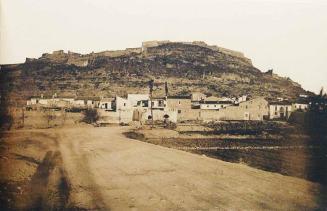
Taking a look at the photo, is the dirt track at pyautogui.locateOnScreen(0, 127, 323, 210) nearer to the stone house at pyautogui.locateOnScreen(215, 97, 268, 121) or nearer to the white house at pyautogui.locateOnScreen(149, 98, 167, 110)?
the white house at pyautogui.locateOnScreen(149, 98, 167, 110)

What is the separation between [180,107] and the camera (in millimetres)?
31578

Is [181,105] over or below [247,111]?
over

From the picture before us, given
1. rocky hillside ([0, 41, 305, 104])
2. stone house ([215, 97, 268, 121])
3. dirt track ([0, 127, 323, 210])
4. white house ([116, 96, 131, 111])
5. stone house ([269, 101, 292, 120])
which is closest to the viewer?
dirt track ([0, 127, 323, 210])

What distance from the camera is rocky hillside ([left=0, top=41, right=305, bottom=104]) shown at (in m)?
32.5

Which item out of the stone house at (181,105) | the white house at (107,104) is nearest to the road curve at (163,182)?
the white house at (107,104)

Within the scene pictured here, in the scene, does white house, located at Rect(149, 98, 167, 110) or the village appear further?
white house, located at Rect(149, 98, 167, 110)

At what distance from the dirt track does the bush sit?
159 inches

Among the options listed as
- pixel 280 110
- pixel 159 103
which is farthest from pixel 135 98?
pixel 280 110

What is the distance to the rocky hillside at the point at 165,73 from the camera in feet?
107

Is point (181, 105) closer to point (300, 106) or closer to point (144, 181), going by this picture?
point (300, 106)

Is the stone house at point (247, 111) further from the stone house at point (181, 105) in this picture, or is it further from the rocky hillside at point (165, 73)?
the stone house at point (181, 105)

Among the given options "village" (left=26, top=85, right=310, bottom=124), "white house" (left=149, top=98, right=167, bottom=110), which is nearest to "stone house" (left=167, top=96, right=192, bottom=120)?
"village" (left=26, top=85, right=310, bottom=124)

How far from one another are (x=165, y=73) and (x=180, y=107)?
8227 millimetres

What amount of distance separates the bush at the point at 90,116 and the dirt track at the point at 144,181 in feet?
13.3
